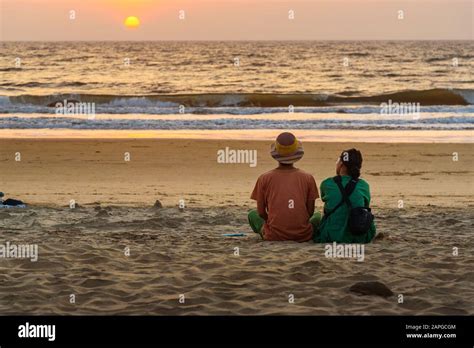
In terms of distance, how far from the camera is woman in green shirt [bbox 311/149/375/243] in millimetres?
7066

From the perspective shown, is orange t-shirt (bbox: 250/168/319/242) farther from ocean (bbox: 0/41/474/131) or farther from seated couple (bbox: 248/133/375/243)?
ocean (bbox: 0/41/474/131)

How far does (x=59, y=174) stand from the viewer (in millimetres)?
13344

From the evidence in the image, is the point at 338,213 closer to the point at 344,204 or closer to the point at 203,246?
the point at 344,204

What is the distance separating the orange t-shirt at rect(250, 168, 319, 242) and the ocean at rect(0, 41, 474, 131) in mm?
14566

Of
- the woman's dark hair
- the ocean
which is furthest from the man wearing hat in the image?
the ocean

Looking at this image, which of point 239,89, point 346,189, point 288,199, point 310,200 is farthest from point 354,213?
point 239,89

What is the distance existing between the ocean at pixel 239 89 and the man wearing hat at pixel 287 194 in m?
14.6

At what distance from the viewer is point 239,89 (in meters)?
37.1

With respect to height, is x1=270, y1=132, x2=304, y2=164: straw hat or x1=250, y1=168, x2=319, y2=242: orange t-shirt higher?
x1=270, y1=132, x2=304, y2=164: straw hat

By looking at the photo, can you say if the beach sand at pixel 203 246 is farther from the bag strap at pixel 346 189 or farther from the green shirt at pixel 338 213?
the bag strap at pixel 346 189

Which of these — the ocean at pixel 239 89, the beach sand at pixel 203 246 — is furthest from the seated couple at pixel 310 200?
the ocean at pixel 239 89

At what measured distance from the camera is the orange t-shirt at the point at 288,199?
720 cm
